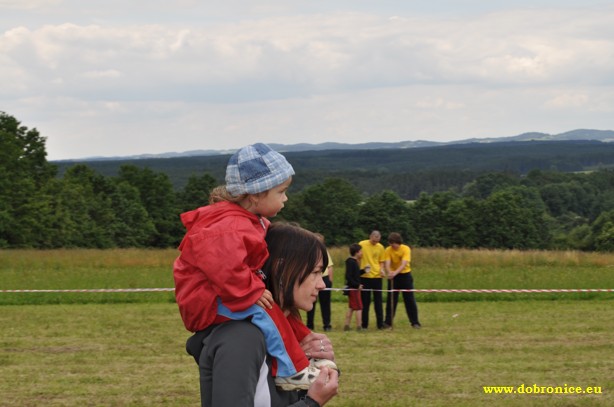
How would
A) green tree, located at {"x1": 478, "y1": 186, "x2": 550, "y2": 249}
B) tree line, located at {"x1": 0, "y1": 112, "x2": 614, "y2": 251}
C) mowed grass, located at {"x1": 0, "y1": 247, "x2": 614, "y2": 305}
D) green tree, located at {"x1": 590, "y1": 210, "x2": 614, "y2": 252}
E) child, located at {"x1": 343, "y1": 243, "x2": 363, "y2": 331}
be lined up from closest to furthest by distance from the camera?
1. child, located at {"x1": 343, "y1": 243, "x2": 363, "y2": 331}
2. mowed grass, located at {"x1": 0, "y1": 247, "x2": 614, "y2": 305}
3. tree line, located at {"x1": 0, "y1": 112, "x2": 614, "y2": 251}
4. green tree, located at {"x1": 590, "y1": 210, "x2": 614, "y2": 252}
5. green tree, located at {"x1": 478, "y1": 186, "x2": 550, "y2": 249}

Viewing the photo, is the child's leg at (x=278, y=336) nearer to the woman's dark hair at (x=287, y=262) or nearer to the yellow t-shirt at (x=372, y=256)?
the woman's dark hair at (x=287, y=262)

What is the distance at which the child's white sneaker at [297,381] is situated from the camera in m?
2.85

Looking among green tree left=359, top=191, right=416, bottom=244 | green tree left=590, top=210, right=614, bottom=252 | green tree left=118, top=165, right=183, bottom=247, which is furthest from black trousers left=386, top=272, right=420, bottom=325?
green tree left=118, top=165, right=183, bottom=247

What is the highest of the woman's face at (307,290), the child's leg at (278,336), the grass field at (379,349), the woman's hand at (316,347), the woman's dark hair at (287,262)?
the woman's dark hair at (287,262)

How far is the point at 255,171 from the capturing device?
2.92 metres

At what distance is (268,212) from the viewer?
2930 mm

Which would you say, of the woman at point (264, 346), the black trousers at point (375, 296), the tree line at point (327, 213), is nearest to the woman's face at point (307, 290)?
the woman at point (264, 346)

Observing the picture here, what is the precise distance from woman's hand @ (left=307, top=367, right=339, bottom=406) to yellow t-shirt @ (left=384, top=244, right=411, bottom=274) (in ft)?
43.6

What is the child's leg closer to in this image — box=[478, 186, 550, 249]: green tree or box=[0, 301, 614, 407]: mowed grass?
box=[0, 301, 614, 407]: mowed grass

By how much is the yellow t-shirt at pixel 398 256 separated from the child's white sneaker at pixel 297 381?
43.8 feet

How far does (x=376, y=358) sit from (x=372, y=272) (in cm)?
378

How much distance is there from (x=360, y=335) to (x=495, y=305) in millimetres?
5630

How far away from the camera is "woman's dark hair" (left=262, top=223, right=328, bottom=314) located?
2.90 meters

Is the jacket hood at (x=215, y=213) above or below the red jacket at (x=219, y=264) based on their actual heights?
above
